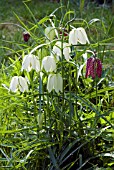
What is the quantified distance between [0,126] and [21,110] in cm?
11

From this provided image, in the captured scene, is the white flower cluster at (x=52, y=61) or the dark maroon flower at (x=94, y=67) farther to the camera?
the dark maroon flower at (x=94, y=67)

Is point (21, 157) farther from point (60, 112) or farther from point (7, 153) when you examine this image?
point (60, 112)

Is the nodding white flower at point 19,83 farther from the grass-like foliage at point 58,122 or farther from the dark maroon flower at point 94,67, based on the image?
the dark maroon flower at point 94,67

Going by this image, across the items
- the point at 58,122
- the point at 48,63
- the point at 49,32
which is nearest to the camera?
the point at 48,63

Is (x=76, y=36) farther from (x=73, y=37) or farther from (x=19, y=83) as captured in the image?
(x=19, y=83)

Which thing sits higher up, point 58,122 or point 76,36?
point 76,36

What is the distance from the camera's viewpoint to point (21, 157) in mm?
1593

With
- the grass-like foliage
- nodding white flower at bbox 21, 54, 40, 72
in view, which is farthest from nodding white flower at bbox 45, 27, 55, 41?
nodding white flower at bbox 21, 54, 40, 72

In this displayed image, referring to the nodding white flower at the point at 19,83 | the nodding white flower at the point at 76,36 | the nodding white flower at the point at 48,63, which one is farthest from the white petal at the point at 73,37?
the nodding white flower at the point at 19,83

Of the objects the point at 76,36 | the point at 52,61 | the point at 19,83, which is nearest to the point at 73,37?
the point at 76,36

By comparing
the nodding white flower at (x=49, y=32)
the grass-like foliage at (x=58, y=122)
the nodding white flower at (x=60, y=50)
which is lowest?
the grass-like foliage at (x=58, y=122)

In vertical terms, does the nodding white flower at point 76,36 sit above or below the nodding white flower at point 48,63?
above

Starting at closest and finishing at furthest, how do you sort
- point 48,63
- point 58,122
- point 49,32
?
point 48,63, point 49,32, point 58,122

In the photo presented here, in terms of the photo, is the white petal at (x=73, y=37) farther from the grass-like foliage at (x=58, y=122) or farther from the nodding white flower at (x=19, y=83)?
the nodding white flower at (x=19, y=83)
